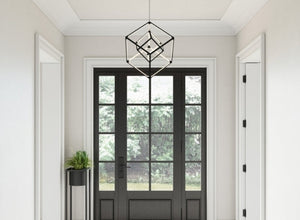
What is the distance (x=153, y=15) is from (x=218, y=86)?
1.36 m

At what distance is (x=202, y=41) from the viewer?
220 inches

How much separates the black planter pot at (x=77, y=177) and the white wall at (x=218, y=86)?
41cm

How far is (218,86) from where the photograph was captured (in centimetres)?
555

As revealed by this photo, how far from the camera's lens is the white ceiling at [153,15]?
4472mm
